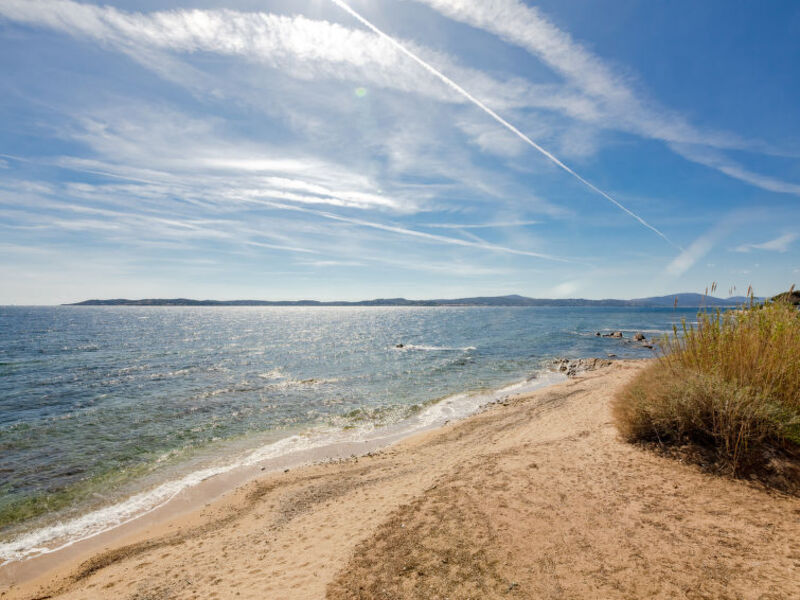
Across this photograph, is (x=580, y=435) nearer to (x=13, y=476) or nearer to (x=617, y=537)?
(x=617, y=537)

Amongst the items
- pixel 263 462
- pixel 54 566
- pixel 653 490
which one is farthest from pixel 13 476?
pixel 653 490

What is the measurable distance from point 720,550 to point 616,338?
185ft

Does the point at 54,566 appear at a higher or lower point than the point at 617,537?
lower

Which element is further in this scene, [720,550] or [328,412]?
[328,412]

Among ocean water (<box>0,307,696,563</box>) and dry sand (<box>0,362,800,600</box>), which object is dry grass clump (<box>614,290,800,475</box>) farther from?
ocean water (<box>0,307,696,563</box>)

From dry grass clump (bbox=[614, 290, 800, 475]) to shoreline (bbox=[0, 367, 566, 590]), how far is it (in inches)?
387

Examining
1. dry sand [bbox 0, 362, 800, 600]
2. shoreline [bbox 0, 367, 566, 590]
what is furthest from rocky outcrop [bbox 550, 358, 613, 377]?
dry sand [bbox 0, 362, 800, 600]

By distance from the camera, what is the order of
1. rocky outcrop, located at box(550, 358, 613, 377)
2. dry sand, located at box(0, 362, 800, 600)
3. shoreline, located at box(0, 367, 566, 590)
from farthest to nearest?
1. rocky outcrop, located at box(550, 358, 613, 377)
2. shoreline, located at box(0, 367, 566, 590)
3. dry sand, located at box(0, 362, 800, 600)

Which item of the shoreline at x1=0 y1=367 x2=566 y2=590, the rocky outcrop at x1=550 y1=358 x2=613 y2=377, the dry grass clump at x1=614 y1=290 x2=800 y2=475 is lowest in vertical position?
the shoreline at x1=0 y1=367 x2=566 y2=590

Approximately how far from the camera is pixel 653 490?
6.36 m

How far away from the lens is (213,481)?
40.4ft

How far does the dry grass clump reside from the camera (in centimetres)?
681

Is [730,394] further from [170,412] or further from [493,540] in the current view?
[170,412]

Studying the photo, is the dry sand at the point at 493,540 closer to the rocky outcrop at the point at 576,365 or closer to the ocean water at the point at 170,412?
the ocean water at the point at 170,412
